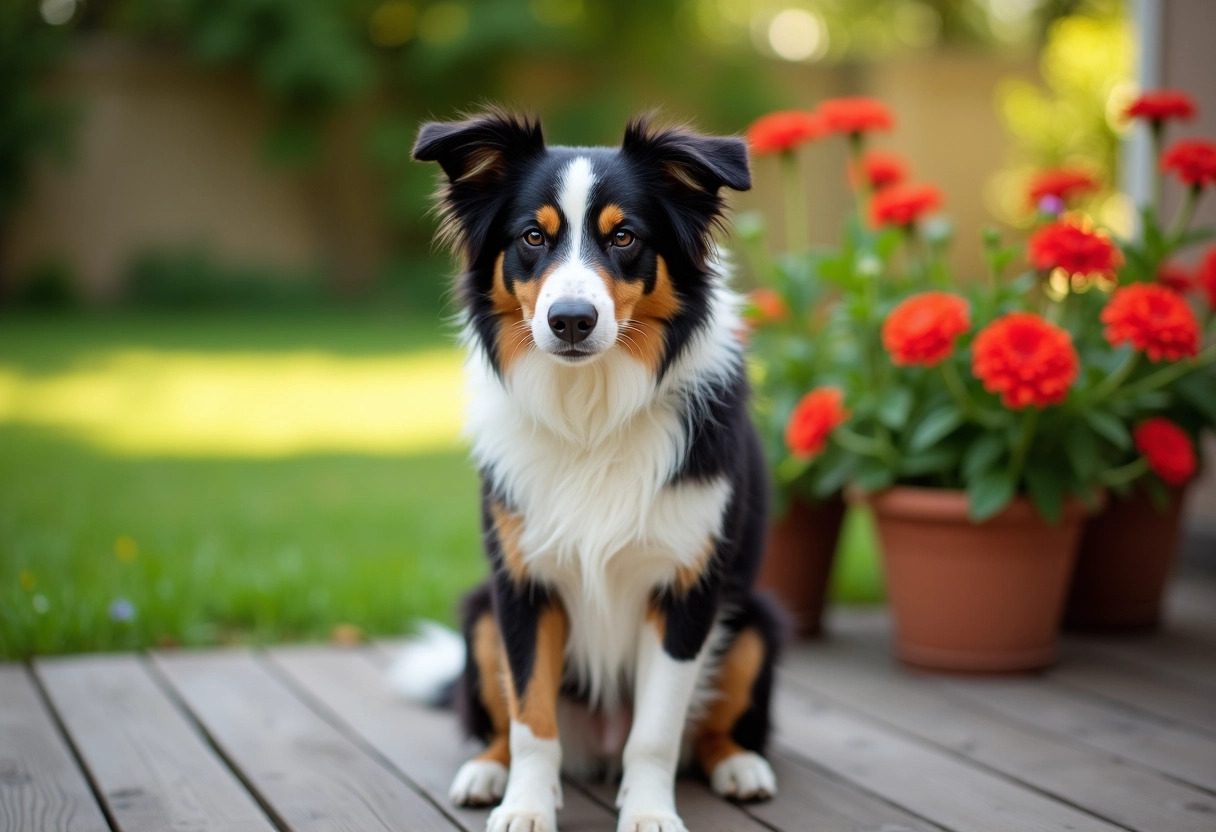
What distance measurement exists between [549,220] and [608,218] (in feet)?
0.39

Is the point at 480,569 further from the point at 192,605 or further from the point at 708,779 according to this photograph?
the point at 708,779

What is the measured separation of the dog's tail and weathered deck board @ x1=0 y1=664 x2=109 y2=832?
0.87 meters

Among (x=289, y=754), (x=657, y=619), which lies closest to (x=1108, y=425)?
(x=657, y=619)

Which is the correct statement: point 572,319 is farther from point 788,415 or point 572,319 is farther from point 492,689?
point 788,415

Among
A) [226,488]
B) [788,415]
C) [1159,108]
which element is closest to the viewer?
[1159,108]

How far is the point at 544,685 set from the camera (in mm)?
2439

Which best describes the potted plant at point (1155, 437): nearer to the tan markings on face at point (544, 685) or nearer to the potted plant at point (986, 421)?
the potted plant at point (986, 421)

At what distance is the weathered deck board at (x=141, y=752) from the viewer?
8.00ft

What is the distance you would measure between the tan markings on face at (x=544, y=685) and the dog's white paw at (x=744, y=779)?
1.37 feet

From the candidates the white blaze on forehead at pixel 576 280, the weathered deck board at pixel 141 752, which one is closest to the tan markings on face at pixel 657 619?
the white blaze on forehead at pixel 576 280

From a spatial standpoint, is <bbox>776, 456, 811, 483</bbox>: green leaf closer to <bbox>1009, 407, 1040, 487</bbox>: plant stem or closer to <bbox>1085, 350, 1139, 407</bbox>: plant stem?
<bbox>1009, 407, 1040, 487</bbox>: plant stem

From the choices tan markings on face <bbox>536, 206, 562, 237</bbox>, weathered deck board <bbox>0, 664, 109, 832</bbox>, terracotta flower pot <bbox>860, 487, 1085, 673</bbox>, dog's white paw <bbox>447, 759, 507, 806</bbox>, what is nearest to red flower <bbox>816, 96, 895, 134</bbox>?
terracotta flower pot <bbox>860, 487, 1085, 673</bbox>

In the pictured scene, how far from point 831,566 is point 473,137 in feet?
6.74

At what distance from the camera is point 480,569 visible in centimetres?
465
